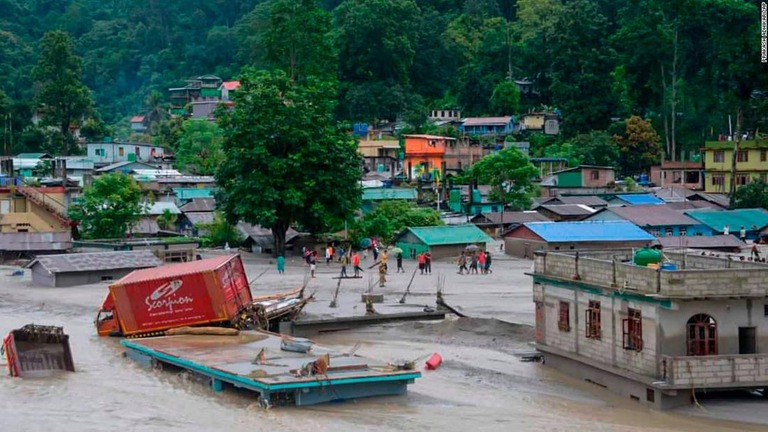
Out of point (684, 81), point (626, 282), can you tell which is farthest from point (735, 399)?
point (684, 81)

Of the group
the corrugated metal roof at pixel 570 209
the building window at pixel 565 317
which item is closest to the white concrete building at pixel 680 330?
the building window at pixel 565 317

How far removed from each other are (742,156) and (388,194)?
59.4 ft

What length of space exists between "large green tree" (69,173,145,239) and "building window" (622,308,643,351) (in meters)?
32.1

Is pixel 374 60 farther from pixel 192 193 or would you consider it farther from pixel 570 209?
pixel 570 209

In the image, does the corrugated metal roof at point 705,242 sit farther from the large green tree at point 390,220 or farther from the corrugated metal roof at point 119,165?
the corrugated metal roof at point 119,165

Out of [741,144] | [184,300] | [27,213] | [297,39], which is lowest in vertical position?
[184,300]

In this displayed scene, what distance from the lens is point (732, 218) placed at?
176 ft

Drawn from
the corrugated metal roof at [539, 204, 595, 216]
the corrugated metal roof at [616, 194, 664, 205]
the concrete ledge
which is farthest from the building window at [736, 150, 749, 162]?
the concrete ledge

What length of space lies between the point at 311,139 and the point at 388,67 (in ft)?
132

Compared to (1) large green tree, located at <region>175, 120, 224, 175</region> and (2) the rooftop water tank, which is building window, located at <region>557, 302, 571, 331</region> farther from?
(1) large green tree, located at <region>175, 120, 224, 175</region>

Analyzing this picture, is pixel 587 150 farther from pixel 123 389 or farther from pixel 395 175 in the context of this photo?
pixel 123 389

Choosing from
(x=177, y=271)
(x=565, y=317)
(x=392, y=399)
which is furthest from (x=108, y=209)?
(x=392, y=399)

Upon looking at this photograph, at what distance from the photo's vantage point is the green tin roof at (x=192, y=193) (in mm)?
61250

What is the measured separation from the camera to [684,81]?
7575 centimetres
